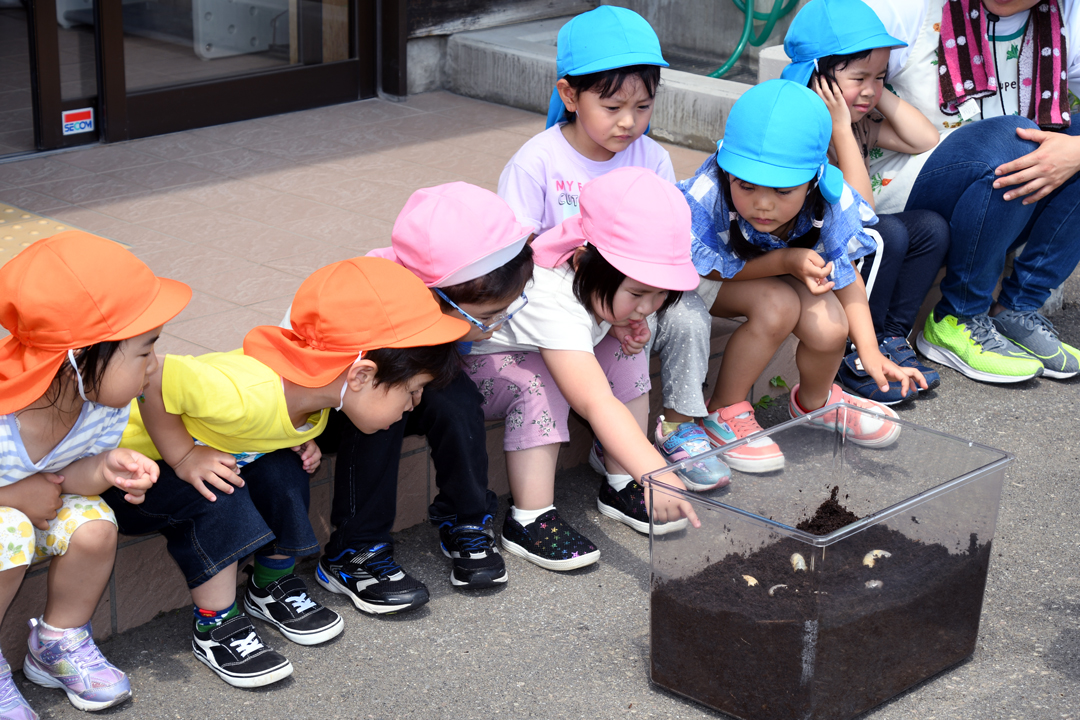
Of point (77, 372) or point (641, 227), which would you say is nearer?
point (77, 372)

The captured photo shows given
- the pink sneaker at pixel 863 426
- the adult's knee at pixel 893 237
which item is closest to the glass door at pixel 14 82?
the adult's knee at pixel 893 237

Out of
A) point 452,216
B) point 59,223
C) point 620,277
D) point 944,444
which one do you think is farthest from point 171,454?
point 59,223

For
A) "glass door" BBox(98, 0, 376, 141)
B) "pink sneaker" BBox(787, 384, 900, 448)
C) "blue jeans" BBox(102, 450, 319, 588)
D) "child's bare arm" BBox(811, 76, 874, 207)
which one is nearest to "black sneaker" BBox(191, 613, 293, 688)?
"blue jeans" BBox(102, 450, 319, 588)

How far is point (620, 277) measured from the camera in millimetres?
2424

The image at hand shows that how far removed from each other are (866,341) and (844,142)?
2.02ft

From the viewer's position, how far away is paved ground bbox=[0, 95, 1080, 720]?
2.10m

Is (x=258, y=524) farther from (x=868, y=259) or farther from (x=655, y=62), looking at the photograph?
(x=868, y=259)

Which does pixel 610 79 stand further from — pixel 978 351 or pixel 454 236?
pixel 978 351

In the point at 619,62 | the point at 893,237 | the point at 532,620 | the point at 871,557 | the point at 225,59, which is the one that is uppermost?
the point at 619,62

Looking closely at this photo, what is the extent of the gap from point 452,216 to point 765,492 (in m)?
0.82

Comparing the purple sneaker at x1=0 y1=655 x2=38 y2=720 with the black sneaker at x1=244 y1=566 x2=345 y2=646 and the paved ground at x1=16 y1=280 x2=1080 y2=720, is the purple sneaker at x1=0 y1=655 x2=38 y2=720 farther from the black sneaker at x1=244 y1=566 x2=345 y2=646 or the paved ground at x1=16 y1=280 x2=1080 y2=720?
the black sneaker at x1=244 y1=566 x2=345 y2=646

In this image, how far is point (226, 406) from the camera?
2.07 metres

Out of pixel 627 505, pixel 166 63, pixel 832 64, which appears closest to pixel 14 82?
pixel 166 63

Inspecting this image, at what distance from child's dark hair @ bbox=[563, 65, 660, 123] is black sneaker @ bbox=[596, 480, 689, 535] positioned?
916 millimetres
